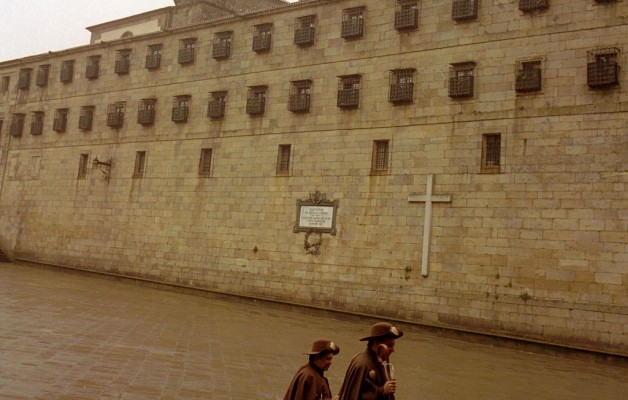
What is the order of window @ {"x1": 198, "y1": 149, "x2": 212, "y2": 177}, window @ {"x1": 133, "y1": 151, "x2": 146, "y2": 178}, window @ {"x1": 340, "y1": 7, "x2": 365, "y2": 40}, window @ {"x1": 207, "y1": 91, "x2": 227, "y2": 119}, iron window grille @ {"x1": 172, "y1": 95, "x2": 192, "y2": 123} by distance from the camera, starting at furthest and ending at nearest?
window @ {"x1": 133, "y1": 151, "x2": 146, "y2": 178}
iron window grille @ {"x1": 172, "y1": 95, "x2": 192, "y2": 123}
window @ {"x1": 198, "y1": 149, "x2": 212, "y2": 177}
window @ {"x1": 207, "y1": 91, "x2": 227, "y2": 119}
window @ {"x1": 340, "y1": 7, "x2": 365, "y2": 40}

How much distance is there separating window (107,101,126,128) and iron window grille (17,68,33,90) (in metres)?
8.52

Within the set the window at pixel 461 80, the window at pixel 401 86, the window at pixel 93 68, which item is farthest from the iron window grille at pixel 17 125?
the window at pixel 461 80

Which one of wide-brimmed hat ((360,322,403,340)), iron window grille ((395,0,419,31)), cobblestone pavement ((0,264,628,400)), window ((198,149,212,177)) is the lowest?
cobblestone pavement ((0,264,628,400))

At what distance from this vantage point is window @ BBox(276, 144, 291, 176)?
23653mm

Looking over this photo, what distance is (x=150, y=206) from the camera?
27453mm

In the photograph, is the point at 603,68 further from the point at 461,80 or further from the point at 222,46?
the point at 222,46

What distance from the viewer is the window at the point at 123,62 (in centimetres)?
3009

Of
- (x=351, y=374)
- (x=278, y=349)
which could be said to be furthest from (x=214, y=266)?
(x=351, y=374)

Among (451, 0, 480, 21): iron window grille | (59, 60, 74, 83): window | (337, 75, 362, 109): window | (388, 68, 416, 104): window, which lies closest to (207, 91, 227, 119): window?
(337, 75, 362, 109): window

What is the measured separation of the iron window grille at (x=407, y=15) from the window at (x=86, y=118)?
17913 millimetres

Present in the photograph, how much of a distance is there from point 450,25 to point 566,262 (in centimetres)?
909

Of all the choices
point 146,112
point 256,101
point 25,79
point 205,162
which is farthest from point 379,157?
point 25,79

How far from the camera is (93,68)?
31703mm

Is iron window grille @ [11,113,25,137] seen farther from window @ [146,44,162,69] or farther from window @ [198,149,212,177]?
window @ [198,149,212,177]
